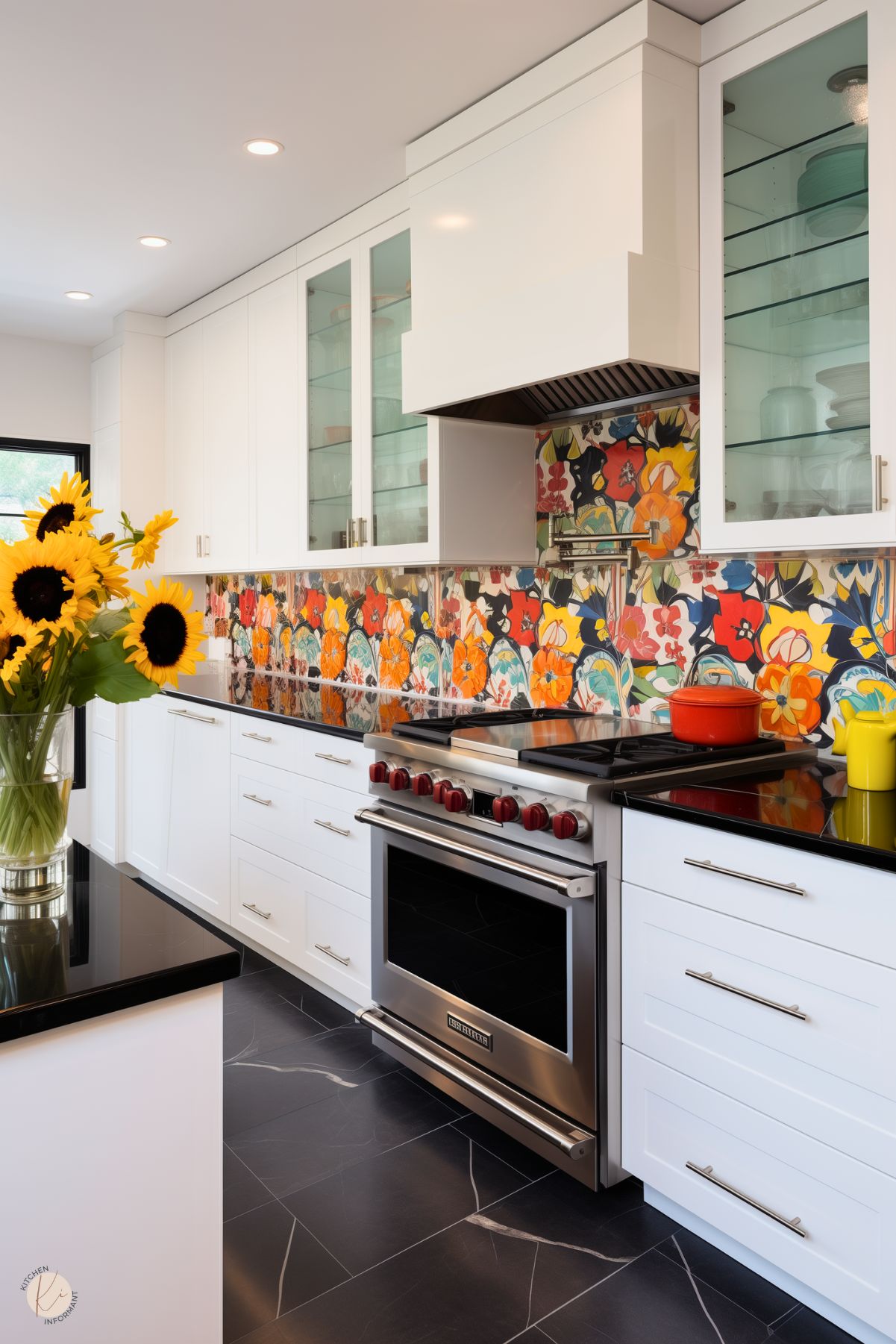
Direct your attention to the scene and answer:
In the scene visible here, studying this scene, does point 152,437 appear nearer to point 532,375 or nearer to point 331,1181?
point 532,375

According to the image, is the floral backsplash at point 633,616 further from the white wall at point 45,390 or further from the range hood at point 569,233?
the white wall at point 45,390

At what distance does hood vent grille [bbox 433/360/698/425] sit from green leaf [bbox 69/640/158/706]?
1436 mm

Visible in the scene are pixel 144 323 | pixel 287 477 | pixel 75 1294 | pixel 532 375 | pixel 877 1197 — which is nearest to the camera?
pixel 75 1294

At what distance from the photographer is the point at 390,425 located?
125 inches

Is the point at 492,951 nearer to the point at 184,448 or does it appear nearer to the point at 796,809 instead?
the point at 796,809

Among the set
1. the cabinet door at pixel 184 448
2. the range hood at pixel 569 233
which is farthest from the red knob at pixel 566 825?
the cabinet door at pixel 184 448

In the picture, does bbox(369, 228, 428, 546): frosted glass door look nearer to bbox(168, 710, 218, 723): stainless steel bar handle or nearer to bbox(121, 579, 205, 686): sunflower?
bbox(168, 710, 218, 723): stainless steel bar handle

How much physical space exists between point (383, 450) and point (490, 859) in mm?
1497

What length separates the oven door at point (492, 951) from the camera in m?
2.08

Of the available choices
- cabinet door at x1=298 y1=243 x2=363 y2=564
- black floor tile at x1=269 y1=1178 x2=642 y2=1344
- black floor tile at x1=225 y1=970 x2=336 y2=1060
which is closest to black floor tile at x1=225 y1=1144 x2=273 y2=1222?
black floor tile at x1=269 y1=1178 x2=642 y2=1344

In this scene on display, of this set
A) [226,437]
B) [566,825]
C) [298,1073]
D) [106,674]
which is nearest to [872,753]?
[566,825]

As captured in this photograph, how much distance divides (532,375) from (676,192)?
1.64ft

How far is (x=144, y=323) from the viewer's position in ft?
15.2

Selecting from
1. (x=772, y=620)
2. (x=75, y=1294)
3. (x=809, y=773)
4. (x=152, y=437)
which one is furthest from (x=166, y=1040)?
(x=152, y=437)
